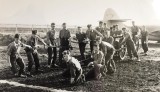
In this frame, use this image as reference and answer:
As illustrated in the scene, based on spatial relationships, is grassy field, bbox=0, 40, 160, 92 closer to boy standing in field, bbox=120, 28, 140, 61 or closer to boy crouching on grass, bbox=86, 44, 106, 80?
boy crouching on grass, bbox=86, 44, 106, 80

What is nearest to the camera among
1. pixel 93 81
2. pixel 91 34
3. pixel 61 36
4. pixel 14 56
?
pixel 93 81

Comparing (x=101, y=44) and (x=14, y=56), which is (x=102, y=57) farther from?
(x=14, y=56)

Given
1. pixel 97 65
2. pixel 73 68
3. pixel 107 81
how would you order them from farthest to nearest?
pixel 97 65 < pixel 107 81 < pixel 73 68

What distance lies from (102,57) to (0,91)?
321 cm

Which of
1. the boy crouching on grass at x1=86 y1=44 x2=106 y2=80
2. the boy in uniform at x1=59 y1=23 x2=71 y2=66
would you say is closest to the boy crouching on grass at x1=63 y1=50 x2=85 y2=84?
the boy crouching on grass at x1=86 y1=44 x2=106 y2=80

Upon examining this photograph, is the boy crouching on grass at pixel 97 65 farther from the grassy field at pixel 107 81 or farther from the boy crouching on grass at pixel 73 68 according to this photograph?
the boy crouching on grass at pixel 73 68

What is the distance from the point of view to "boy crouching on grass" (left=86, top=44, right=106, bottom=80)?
856 cm

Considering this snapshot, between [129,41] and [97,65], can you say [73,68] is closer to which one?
[97,65]

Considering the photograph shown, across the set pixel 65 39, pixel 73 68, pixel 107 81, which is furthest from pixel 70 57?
pixel 65 39

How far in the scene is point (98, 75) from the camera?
883cm

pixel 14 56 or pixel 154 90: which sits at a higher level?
pixel 14 56

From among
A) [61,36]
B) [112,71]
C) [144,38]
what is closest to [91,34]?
[61,36]

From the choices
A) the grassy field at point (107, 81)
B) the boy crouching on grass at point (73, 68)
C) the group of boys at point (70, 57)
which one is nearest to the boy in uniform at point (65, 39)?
the group of boys at point (70, 57)

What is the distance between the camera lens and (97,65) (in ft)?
28.7
